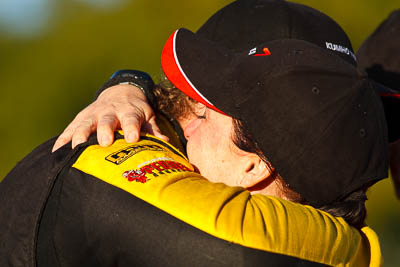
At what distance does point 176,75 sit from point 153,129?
9.4 inches

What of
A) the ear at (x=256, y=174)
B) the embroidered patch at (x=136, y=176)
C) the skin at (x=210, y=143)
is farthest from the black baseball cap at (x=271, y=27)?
the embroidered patch at (x=136, y=176)

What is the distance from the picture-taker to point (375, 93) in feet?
6.51

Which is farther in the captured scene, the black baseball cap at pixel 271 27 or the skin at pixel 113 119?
the black baseball cap at pixel 271 27

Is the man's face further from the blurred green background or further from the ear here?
the blurred green background

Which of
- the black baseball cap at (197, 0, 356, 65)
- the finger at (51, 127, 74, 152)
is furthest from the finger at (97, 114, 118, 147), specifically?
the black baseball cap at (197, 0, 356, 65)

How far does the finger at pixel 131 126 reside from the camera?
191cm

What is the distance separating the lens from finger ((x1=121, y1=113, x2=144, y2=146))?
75.0 inches

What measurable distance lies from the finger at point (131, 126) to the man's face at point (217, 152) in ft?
0.76

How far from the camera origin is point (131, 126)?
198cm

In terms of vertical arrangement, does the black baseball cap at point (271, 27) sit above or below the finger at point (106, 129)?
above

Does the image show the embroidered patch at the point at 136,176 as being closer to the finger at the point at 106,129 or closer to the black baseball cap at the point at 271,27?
the finger at the point at 106,129

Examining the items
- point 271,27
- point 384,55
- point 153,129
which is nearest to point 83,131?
point 153,129

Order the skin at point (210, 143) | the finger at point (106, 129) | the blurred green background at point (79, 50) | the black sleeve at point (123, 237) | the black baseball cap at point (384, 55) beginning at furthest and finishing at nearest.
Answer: the blurred green background at point (79, 50)
the black baseball cap at point (384, 55)
the skin at point (210, 143)
the finger at point (106, 129)
the black sleeve at point (123, 237)

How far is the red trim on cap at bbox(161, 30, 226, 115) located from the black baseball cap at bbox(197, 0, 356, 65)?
0.28 meters
